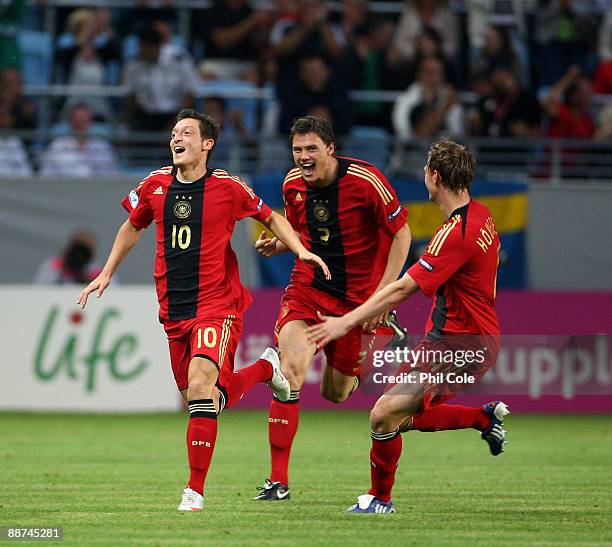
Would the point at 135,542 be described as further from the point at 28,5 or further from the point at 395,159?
the point at 28,5

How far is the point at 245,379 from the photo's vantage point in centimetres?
826

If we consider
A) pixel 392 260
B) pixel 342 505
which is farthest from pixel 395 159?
pixel 342 505

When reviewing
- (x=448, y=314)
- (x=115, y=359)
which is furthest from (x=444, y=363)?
(x=115, y=359)

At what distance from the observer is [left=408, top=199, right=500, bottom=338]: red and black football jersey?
7.23 m

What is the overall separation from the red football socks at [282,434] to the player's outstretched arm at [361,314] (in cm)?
163

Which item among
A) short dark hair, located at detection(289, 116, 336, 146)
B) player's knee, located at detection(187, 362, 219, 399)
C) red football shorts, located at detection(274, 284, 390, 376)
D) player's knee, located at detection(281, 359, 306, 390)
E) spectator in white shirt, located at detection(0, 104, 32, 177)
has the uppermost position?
spectator in white shirt, located at detection(0, 104, 32, 177)

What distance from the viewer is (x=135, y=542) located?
6.24 metres

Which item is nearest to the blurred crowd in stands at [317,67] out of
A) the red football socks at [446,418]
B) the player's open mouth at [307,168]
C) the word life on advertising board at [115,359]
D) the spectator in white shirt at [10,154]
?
the spectator in white shirt at [10,154]

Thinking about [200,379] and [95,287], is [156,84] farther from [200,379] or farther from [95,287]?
[200,379]

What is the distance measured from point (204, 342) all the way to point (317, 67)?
29.6 feet

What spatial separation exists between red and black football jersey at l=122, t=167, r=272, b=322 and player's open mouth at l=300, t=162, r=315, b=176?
0.58 metres

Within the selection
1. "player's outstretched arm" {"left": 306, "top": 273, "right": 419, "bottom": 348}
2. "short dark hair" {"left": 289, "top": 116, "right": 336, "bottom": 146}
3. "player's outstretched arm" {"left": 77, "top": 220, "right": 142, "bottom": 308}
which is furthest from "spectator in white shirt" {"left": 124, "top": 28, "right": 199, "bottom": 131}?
"player's outstretched arm" {"left": 306, "top": 273, "right": 419, "bottom": 348}

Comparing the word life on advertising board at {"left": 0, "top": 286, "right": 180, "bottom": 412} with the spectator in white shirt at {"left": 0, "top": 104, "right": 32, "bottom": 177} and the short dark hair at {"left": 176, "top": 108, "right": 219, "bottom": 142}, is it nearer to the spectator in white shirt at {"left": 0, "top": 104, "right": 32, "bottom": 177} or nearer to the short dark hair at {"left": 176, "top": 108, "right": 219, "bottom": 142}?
the spectator in white shirt at {"left": 0, "top": 104, "right": 32, "bottom": 177}

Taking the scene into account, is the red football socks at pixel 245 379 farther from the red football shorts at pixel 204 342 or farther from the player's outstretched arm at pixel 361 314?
the player's outstretched arm at pixel 361 314
